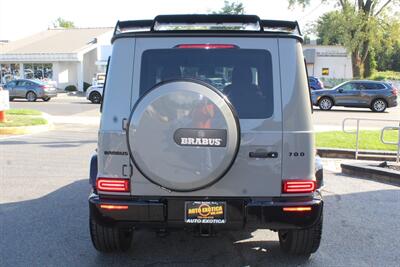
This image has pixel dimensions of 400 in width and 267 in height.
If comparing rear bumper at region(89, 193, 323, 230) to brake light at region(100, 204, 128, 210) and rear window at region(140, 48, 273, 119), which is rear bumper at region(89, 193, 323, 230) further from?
rear window at region(140, 48, 273, 119)

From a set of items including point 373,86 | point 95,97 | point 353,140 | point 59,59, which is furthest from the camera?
point 59,59

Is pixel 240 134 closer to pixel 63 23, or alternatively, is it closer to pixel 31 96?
pixel 31 96

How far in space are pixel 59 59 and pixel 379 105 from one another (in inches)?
1080

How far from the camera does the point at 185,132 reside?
3373 mm

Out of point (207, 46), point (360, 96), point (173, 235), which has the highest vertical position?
point (207, 46)

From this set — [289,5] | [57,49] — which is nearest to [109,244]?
[57,49]

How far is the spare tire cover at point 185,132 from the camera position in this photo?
10.9 ft

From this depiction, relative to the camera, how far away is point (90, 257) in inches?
171

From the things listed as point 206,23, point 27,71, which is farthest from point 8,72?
point 206,23

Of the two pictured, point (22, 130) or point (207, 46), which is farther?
point (22, 130)

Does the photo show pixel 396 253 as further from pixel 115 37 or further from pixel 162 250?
pixel 115 37

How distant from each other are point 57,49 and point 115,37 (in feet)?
132

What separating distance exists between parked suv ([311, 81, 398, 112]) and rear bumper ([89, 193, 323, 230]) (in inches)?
811

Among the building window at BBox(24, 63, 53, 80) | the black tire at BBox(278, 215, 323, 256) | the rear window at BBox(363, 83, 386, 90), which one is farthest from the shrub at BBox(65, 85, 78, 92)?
the black tire at BBox(278, 215, 323, 256)
